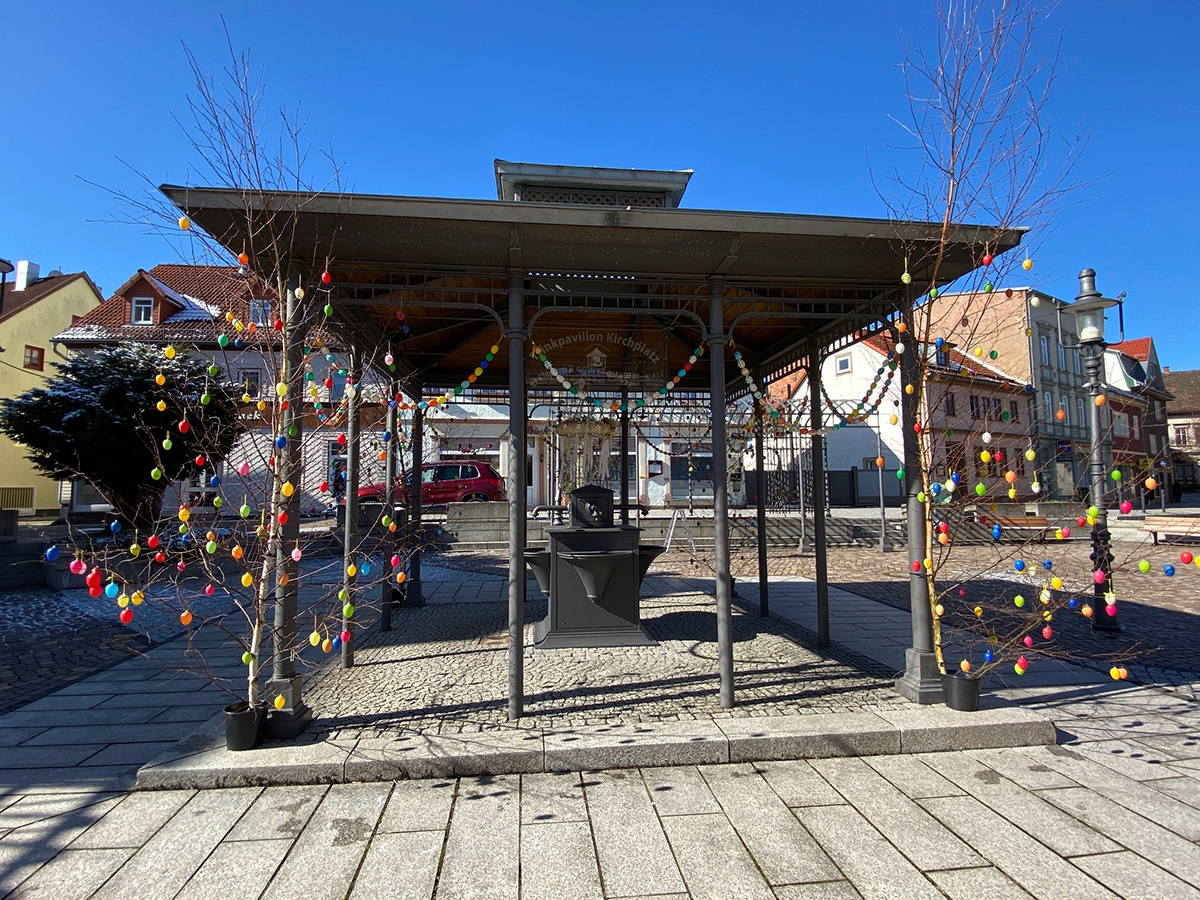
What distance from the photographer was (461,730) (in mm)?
3727

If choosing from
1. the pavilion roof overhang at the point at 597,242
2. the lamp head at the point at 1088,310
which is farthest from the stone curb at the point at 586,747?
the lamp head at the point at 1088,310

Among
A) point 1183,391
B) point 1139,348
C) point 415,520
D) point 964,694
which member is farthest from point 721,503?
point 1183,391

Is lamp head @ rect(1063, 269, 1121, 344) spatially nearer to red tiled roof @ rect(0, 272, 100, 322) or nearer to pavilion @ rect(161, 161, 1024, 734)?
pavilion @ rect(161, 161, 1024, 734)

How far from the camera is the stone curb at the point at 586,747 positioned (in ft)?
10.5

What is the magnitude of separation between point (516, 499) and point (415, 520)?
3.56m

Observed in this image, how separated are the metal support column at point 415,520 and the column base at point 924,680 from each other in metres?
4.78

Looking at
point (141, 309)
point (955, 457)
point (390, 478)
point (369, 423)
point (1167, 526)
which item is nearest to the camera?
point (955, 457)

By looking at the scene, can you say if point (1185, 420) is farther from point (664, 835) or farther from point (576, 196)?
point (664, 835)

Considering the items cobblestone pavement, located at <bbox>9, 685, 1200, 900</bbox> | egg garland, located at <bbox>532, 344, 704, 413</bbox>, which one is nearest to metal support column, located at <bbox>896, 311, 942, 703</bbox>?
cobblestone pavement, located at <bbox>9, 685, 1200, 900</bbox>

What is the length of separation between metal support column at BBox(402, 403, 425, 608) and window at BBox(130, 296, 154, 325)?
20444mm

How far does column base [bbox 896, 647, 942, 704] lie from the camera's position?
13.3 ft

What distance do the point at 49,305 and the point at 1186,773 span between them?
119 feet

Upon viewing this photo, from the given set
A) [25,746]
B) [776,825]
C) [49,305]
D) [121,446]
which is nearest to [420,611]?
[25,746]

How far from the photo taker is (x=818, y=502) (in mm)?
5801
